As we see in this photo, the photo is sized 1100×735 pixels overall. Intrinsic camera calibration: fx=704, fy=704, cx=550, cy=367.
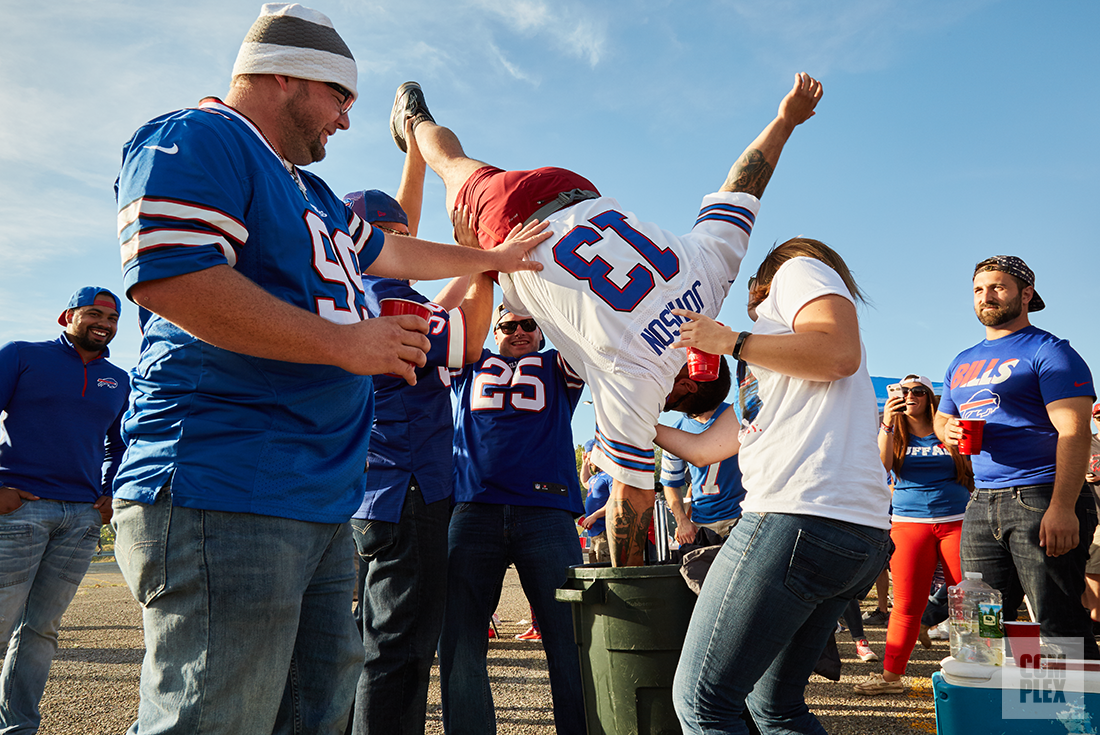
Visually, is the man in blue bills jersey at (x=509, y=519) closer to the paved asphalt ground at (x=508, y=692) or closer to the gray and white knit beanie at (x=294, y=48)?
the paved asphalt ground at (x=508, y=692)

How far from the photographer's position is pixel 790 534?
6.62ft

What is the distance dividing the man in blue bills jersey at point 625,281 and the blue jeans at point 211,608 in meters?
1.50

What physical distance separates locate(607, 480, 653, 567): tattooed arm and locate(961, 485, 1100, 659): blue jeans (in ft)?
7.93

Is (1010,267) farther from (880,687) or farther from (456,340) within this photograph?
(456,340)

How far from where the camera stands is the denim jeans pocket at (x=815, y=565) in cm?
199

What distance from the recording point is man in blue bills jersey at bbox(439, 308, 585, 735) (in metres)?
3.21

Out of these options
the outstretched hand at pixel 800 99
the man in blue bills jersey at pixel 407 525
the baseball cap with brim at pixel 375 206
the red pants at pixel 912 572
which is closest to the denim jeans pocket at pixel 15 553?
the man in blue bills jersey at pixel 407 525

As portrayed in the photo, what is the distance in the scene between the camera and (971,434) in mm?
3973

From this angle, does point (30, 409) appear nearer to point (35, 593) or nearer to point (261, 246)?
point (35, 593)

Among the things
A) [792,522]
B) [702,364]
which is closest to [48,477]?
[702,364]

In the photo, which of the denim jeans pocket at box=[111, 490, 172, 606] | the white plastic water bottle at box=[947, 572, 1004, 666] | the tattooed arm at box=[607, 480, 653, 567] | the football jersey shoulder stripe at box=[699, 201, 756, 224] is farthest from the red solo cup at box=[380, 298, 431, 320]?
the white plastic water bottle at box=[947, 572, 1004, 666]

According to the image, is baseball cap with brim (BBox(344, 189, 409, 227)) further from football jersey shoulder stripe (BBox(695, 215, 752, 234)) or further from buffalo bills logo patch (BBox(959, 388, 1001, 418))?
buffalo bills logo patch (BBox(959, 388, 1001, 418))

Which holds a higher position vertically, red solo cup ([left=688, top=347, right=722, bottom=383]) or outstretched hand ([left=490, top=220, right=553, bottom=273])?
outstretched hand ([left=490, top=220, right=553, bottom=273])

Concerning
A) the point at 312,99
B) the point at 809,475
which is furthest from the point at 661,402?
the point at 312,99
